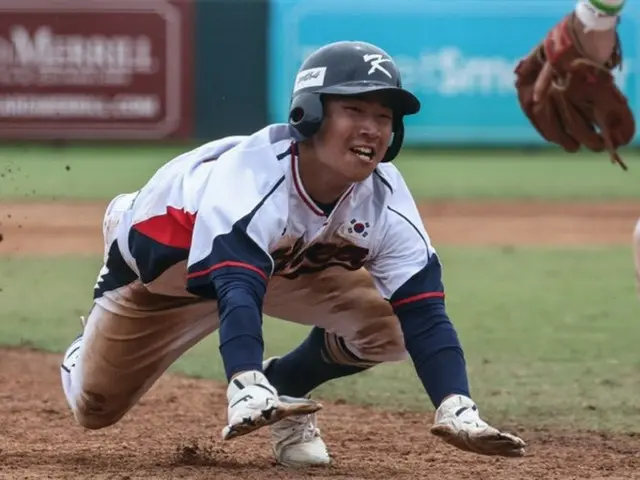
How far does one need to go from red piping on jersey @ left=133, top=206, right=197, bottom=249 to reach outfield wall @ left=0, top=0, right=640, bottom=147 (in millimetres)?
A: 12997

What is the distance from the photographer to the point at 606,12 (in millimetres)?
4219

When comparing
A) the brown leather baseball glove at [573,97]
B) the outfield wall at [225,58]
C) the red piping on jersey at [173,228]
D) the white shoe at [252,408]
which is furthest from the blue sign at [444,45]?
the white shoe at [252,408]

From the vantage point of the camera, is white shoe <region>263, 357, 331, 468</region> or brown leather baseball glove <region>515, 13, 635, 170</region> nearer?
white shoe <region>263, 357, 331, 468</region>

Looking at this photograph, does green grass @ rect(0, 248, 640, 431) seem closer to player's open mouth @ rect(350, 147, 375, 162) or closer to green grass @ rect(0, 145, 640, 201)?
player's open mouth @ rect(350, 147, 375, 162)

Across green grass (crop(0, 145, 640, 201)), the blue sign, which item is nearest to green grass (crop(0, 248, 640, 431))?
green grass (crop(0, 145, 640, 201))

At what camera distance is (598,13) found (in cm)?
425

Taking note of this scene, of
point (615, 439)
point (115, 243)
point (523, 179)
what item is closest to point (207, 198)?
point (115, 243)

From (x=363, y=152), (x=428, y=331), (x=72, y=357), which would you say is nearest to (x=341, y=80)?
(x=363, y=152)

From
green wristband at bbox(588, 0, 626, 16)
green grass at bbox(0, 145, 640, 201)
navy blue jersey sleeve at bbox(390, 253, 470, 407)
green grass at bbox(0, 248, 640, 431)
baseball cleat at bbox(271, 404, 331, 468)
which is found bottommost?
green grass at bbox(0, 145, 640, 201)

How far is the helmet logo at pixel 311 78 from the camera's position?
3.62 metres

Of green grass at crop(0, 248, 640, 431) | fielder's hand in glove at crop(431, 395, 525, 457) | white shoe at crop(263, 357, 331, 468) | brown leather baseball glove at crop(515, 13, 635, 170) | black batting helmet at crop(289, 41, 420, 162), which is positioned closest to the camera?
fielder's hand in glove at crop(431, 395, 525, 457)

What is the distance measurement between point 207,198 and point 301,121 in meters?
0.33

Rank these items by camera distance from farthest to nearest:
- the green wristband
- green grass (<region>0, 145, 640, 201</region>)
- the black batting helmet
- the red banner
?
the red banner < green grass (<region>0, 145, 640, 201</region>) < the green wristband < the black batting helmet

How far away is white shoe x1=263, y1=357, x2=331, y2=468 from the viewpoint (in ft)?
14.0
